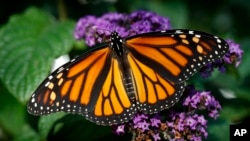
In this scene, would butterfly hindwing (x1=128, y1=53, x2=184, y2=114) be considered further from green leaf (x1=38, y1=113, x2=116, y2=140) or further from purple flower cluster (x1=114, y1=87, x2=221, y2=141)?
green leaf (x1=38, y1=113, x2=116, y2=140)

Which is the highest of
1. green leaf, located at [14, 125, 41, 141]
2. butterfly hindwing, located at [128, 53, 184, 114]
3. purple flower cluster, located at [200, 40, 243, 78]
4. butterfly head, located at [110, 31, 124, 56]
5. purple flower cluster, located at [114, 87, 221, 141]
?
butterfly head, located at [110, 31, 124, 56]

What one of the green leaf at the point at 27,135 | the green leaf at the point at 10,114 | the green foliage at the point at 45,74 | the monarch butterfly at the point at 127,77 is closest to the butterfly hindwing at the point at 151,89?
the monarch butterfly at the point at 127,77

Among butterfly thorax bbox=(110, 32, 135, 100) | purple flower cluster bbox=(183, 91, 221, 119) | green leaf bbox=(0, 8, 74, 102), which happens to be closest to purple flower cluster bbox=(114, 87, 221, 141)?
purple flower cluster bbox=(183, 91, 221, 119)

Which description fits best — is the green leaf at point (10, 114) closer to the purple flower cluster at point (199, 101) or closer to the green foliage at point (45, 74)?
the green foliage at point (45, 74)

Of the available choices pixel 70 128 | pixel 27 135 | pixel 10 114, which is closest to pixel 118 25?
pixel 70 128

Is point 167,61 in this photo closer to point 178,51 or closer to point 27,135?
point 178,51

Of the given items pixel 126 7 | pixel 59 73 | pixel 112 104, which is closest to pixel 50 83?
pixel 59 73
